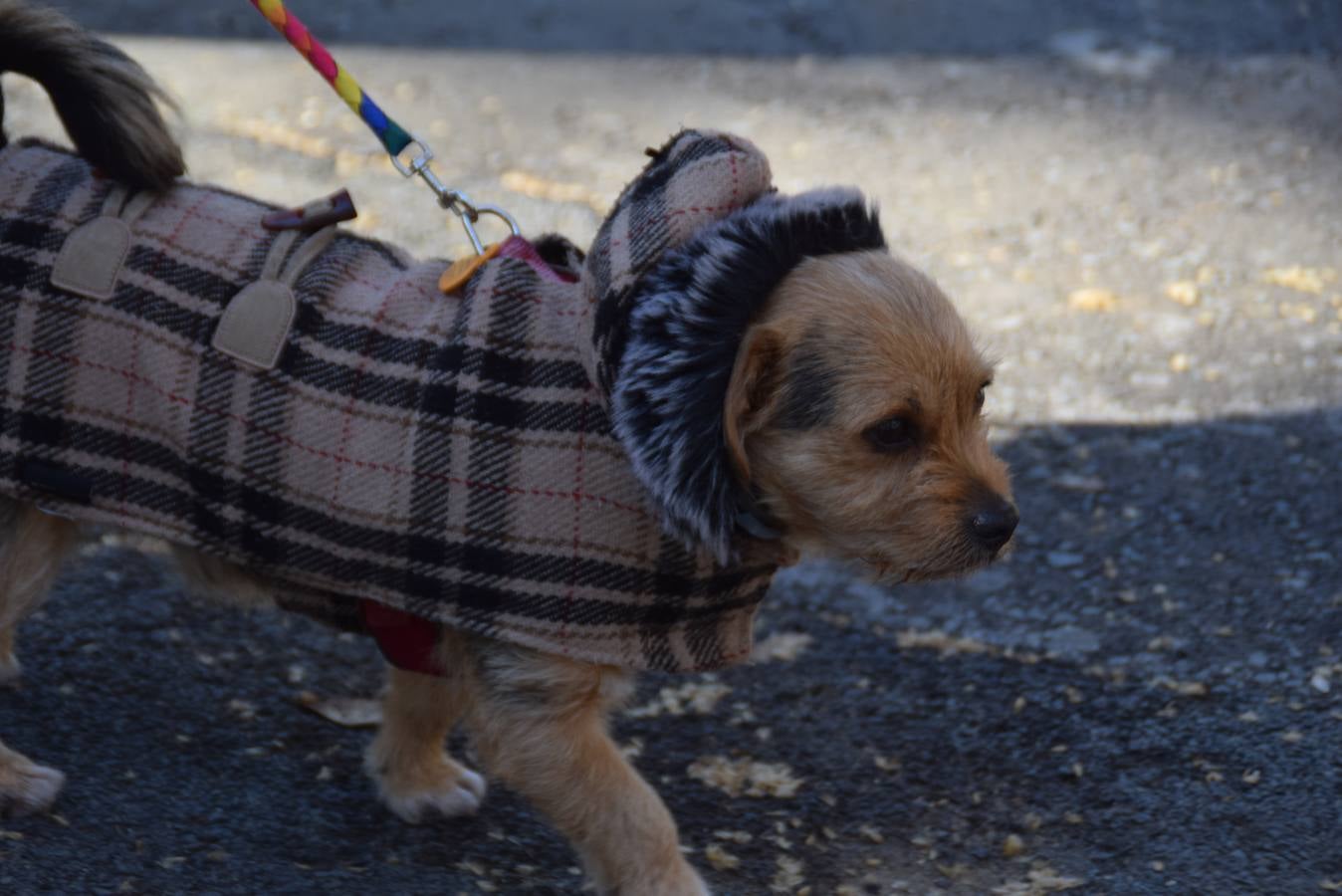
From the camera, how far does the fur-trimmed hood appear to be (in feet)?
7.79

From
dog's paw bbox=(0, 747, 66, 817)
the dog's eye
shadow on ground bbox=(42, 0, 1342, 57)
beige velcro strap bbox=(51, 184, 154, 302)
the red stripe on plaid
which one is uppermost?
shadow on ground bbox=(42, 0, 1342, 57)

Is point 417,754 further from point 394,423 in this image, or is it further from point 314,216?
point 314,216

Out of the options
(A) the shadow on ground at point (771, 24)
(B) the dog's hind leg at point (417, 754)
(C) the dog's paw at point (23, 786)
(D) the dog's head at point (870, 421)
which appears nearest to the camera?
(D) the dog's head at point (870, 421)

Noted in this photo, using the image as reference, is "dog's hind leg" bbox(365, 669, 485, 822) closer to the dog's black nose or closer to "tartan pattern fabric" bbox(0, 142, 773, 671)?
"tartan pattern fabric" bbox(0, 142, 773, 671)

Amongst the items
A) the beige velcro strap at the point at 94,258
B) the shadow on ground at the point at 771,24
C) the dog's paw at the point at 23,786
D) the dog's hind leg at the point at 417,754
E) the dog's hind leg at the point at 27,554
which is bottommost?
the dog's paw at the point at 23,786

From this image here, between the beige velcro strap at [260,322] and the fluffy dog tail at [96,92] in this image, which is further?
the fluffy dog tail at [96,92]

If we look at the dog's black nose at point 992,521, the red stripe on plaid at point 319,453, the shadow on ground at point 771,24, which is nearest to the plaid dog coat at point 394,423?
the red stripe on plaid at point 319,453

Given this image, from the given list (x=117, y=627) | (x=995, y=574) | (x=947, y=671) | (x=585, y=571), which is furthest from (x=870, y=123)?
(x=585, y=571)

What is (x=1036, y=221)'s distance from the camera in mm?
6027

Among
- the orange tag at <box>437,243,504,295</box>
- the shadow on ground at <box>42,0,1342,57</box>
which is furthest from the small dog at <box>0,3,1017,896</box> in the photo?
the shadow on ground at <box>42,0,1342,57</box>

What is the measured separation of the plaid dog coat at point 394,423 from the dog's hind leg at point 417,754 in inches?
16.6

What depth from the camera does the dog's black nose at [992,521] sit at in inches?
99.4

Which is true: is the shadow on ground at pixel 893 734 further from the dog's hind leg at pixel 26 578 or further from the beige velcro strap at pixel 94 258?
the beige velcro strap at pixel 94 258

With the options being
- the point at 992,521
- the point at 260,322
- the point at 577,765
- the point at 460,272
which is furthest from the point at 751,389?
the point at 260,322
